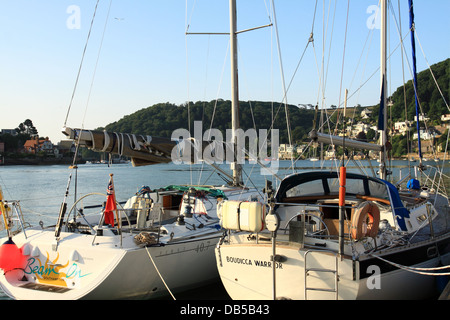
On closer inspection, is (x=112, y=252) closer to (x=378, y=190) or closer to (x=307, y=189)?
(x=307, y=189)

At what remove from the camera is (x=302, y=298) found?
313 inches

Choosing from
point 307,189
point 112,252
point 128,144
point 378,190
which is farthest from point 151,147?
point 378,190

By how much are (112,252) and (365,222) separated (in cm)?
530

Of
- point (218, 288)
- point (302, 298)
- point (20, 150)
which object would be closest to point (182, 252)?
point (218, 288)

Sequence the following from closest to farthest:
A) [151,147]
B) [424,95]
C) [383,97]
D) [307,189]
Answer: [307,189], [151,147], [383,97], [424,95]

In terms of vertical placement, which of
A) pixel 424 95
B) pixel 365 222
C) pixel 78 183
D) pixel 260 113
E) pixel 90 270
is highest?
pixel 424 95

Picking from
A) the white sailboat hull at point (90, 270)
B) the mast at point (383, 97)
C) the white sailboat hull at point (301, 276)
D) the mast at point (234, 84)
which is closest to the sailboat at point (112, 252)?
the white sailboat hull at point (90, 270)

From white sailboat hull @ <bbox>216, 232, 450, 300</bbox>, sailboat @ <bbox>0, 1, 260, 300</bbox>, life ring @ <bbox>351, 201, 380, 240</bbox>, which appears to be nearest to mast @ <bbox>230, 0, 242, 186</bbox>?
sailboat @ <bbox>0, 1, 260, 300</bbox>

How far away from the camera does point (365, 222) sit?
828 cm

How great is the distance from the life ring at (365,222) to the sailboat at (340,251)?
0.02 metres

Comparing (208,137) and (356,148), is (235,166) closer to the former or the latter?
(208,137)

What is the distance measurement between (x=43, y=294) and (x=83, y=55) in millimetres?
5560

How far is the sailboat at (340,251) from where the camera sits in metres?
7.79
